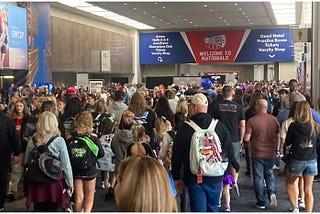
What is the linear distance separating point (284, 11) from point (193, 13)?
13.9 feet

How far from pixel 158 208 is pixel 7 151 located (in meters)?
4.48

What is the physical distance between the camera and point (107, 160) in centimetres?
675

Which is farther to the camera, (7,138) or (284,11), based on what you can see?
(284,11)

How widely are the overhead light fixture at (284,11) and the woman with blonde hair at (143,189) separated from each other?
18.5 m

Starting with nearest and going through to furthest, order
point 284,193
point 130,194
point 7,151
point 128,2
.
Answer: point 130,194 < point 7,151 < point 284,193 < point 128,2

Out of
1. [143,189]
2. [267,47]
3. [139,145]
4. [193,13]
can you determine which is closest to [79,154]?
[139,145]

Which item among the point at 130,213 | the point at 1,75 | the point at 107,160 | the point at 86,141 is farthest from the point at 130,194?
the point at 1,75

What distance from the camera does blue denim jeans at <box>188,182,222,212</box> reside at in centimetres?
420

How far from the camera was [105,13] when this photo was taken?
22.8 meters

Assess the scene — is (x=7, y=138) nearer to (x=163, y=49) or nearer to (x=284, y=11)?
(x=284, y=11)

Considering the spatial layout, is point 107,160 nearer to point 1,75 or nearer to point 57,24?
point 1,75

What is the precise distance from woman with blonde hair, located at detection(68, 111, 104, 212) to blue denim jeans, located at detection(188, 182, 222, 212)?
1.41 m

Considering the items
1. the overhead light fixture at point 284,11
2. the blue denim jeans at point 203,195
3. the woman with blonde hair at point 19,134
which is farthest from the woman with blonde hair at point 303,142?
the overhead light fixture at point 284,11

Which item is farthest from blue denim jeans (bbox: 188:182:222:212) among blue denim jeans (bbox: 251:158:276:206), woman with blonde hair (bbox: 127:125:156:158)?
blue denim jeans (bbox: 251:158:276:206)
